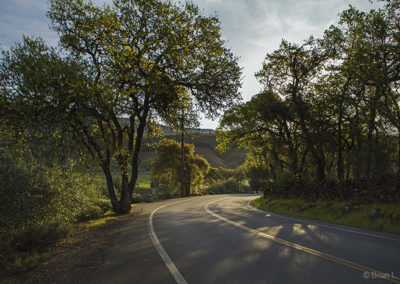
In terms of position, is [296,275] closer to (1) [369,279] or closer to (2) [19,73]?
(1) [369,279]

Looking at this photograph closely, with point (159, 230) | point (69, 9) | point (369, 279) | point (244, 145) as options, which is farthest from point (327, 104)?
point (69, 9)

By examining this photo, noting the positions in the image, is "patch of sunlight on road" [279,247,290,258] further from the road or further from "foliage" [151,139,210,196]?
"foliage" [151,139,210,196]

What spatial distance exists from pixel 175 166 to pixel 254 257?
1330 inches

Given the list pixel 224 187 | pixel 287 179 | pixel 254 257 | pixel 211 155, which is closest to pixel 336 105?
pixel 287 179

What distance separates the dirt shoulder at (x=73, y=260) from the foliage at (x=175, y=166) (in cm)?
2855

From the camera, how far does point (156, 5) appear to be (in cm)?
1486

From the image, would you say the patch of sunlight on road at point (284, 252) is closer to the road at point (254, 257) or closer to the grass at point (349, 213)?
the road at point (254, 257)

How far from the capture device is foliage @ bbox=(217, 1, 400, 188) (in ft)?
47.6

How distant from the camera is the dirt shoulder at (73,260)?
18.4ft

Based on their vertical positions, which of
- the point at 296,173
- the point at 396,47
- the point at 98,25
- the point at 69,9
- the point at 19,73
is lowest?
the point at 296,173

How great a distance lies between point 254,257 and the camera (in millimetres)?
6305

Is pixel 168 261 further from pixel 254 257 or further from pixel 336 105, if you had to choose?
pixel 336 105

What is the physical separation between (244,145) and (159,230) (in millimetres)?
17589

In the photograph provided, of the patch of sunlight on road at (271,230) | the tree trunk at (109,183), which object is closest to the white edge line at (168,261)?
the patch of sunlight on road at (271,230)
